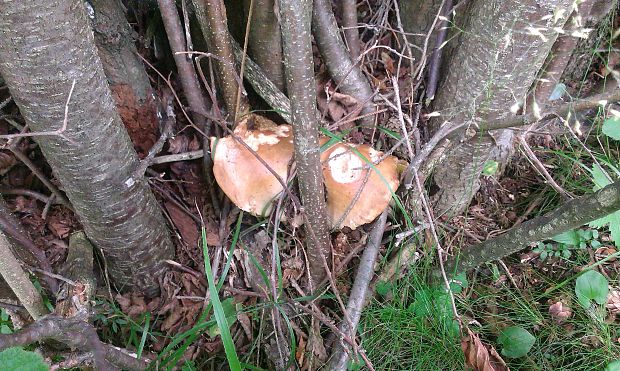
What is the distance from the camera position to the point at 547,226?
1405 mm

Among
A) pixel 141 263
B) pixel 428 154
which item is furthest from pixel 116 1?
pixel 428 154

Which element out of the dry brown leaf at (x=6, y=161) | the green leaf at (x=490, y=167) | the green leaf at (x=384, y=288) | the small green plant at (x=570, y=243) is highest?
the dry brown leaf at (x=6, y=161)

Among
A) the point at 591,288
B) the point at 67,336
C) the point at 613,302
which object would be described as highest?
the point at 67,336

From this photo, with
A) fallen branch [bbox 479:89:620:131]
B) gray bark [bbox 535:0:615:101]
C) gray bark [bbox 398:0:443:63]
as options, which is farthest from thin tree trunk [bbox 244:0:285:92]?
gray bark [bbox 535:0:615:101]

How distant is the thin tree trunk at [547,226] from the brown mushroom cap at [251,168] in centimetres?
71

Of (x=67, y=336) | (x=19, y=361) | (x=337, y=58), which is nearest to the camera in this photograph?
(x=19, y=361)

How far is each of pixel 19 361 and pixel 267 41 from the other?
1.33 meters

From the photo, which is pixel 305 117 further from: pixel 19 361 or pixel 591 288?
pixel 591 288

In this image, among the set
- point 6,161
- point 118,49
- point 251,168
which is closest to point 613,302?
point 251,168

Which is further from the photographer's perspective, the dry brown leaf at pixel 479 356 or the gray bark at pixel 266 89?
the gray bark at pixel 266 89

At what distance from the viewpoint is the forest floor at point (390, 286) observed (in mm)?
1710

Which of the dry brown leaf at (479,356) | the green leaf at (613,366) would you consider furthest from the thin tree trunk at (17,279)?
the green leaf at (613,366)

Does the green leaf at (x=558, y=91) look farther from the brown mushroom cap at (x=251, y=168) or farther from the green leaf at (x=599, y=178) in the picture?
the brown mushroom cap at (x=251, y=168)

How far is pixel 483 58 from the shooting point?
1.58 m
